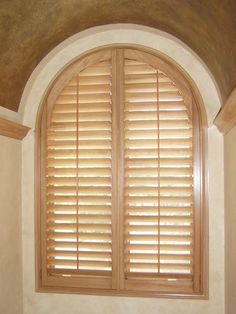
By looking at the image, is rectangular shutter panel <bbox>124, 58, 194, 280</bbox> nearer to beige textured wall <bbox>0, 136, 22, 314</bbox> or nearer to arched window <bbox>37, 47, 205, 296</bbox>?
arched window <bbox>37, 47, 205, 296</bbox>

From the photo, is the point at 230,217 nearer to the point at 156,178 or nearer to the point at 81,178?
the point at 156,178

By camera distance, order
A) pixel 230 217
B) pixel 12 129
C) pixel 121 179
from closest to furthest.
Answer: pixel 230 217 → pixel 12 129 → pixel 121 179

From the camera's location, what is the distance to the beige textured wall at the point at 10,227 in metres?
2.57

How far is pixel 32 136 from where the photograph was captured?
116 inches

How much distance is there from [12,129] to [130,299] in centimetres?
153

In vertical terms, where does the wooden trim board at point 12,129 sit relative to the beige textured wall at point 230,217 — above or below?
above

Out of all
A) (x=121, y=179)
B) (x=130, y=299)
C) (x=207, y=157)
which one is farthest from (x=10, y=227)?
(x=207, y=157)

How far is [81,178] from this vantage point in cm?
291

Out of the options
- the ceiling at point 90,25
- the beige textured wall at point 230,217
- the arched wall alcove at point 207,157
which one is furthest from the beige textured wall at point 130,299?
the ceiling at point 90,25

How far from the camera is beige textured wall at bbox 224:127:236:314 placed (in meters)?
2.20

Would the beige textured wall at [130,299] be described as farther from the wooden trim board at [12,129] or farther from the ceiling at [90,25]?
the ceiling at [90,25]

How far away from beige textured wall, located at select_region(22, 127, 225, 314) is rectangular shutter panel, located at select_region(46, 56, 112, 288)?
16cm

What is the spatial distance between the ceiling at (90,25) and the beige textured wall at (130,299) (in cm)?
48

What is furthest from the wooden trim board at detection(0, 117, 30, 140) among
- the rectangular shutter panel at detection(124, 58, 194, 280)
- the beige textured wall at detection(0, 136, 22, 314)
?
the rectangular shutter panel at detection(124, 58, 194, 280)
